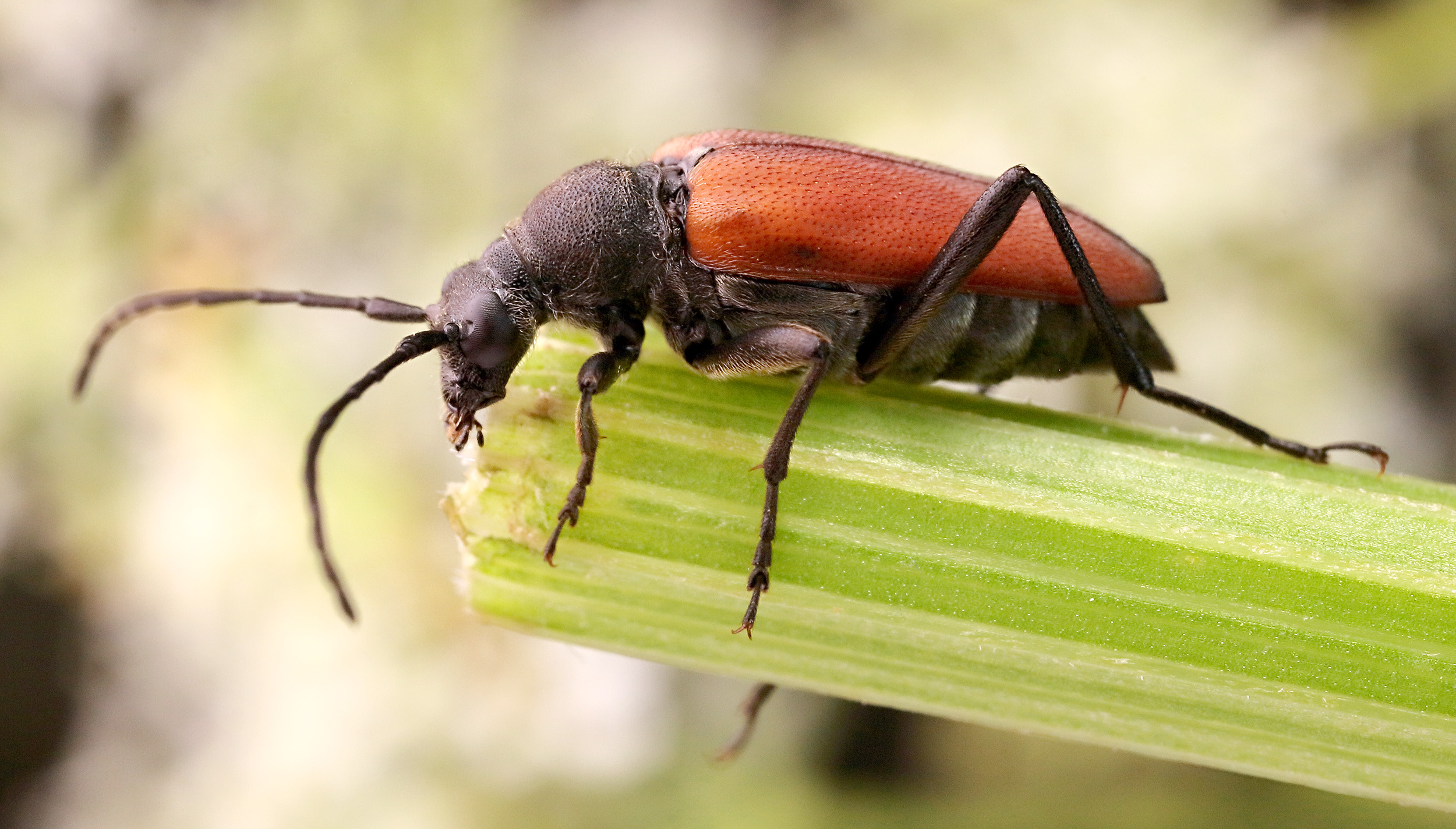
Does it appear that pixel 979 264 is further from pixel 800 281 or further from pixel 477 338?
pixel 477 338

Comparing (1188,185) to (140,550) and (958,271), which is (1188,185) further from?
(140,550)

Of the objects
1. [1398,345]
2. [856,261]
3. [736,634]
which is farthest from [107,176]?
[1398,345]

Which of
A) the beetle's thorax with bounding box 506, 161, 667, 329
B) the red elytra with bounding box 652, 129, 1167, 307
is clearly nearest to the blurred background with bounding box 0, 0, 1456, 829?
the red elytra with bounding box 652, 129, 1167, 307

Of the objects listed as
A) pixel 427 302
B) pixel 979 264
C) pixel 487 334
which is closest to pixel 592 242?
pixel 487 334

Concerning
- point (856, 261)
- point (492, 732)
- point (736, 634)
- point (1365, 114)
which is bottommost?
point (492, 732)

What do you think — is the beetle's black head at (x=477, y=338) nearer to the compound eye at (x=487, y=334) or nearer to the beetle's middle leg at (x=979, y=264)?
the compound eye at (x=487, y=334)

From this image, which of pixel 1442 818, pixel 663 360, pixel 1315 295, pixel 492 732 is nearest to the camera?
pixel 663 360
